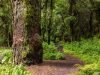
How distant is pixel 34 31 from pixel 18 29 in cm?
95

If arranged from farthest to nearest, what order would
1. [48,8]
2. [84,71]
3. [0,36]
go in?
[0,36]
[48,8]
[84,71]

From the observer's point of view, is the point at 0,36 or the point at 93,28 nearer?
the point at 0,36

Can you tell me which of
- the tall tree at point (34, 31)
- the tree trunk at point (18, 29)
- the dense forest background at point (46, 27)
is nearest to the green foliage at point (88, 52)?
the dense forest background at point (46, 27)

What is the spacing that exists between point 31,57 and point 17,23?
190 cm

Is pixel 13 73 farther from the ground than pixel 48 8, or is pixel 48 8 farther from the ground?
pixel 48 8

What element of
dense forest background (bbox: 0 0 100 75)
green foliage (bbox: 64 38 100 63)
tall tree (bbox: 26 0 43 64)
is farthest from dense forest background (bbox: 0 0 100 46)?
tall tree (bbox: 26 0 43 64)

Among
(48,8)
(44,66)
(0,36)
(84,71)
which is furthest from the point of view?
(0,36)

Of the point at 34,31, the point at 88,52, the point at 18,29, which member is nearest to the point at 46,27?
the point at 88,52

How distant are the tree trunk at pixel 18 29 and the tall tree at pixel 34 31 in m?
0.39

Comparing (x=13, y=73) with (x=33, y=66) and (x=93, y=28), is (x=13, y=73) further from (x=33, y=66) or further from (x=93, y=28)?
(x=93, y=28)

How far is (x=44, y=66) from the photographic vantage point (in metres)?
16.5

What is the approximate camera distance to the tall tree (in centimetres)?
1694

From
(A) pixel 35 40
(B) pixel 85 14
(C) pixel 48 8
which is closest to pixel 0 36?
(C) pixel 48 8

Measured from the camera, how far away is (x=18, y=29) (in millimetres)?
16609
